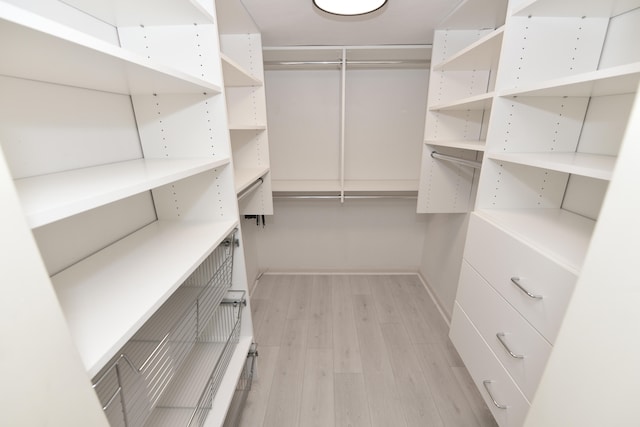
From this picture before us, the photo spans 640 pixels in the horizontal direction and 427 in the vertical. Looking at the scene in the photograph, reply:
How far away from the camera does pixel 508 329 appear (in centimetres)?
102

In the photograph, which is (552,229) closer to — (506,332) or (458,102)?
(506,332)

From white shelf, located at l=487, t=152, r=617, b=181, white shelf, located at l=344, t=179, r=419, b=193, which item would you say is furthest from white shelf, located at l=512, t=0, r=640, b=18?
white shelf, located at l=344, t=179, r=419, b=193

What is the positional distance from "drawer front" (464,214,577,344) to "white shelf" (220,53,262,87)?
1.36 metres

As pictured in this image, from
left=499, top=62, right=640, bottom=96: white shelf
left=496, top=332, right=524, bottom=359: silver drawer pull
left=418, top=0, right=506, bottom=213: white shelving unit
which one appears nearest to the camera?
left=499, top=62, right=640, bottom=96: white shelf

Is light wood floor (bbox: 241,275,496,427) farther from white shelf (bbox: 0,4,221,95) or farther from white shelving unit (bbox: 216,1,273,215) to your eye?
white shelf (bbox: 0,4,221,95)

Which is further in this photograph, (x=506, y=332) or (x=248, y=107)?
(x=248, y=107)

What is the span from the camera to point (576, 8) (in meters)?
0.95

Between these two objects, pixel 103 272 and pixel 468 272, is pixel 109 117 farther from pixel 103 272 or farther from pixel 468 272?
pixel 468 272

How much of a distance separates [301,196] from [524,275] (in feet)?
5.56

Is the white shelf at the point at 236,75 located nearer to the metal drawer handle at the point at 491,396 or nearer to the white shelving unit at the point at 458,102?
the white shelving unit at the point at 458,102

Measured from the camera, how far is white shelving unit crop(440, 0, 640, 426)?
0.88 m

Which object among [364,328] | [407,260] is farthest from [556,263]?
[407,260]

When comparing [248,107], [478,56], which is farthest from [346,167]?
[478,56]

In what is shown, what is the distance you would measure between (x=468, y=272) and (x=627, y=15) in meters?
1.11
